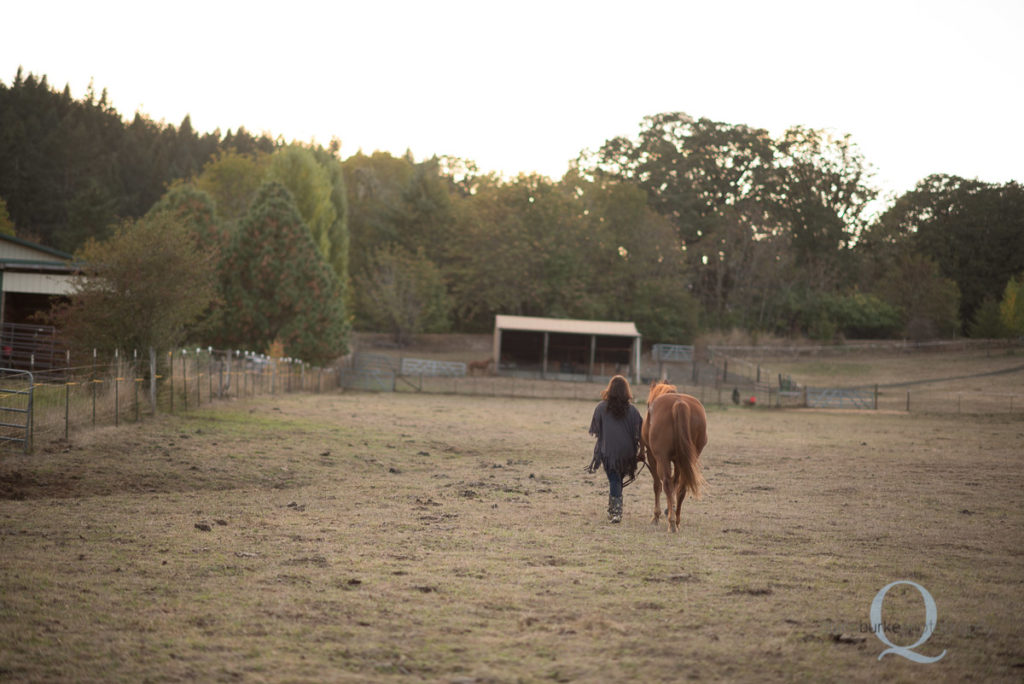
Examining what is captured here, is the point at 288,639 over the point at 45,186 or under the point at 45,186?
under

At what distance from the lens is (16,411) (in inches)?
452

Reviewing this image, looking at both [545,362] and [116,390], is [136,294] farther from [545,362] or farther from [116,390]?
[545,362]

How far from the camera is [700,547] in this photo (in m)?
7.89

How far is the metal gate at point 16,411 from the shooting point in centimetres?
1148

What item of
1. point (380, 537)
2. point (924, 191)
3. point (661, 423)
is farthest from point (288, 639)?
point (924, 191)

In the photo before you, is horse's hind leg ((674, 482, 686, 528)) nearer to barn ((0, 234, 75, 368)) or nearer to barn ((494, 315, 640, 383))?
barn ((0, 234, 75, 368))

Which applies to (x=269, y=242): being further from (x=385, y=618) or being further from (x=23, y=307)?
(x=385, y=618)

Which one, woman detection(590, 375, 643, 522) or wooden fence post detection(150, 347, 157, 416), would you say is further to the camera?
wooden fence post detection(150, 347, 157, 416)

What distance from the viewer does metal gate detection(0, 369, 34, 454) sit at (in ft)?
37.7

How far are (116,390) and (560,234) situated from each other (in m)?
48.0

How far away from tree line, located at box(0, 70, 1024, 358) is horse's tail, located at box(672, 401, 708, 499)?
29261mm

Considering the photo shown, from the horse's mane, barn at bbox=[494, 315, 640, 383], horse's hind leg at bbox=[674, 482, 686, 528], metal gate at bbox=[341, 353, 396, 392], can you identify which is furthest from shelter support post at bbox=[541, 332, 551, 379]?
horse's hind leg at bbox=[674, 482, 686, 528]

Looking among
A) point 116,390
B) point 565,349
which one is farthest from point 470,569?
point 565,349

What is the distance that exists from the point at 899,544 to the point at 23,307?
29.2 metres
